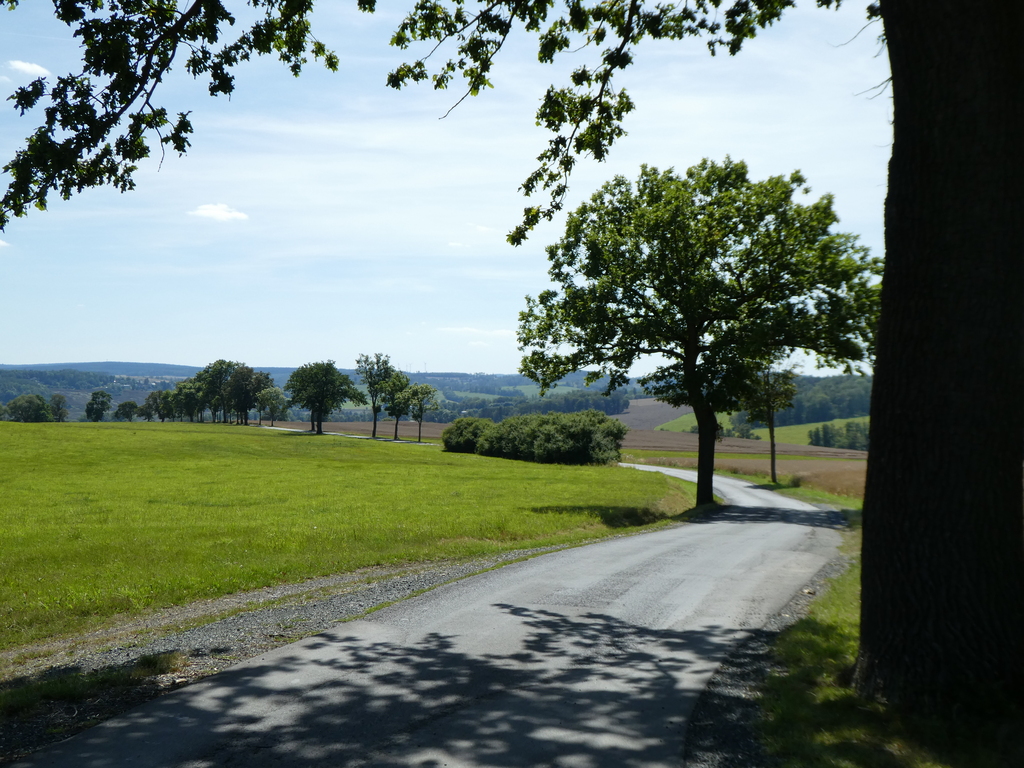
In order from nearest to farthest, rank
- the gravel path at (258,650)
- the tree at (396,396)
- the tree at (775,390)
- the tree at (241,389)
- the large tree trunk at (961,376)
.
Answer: the large tree trunk at (961,376), the gravel path at (258,650), the tree at (775,390), the tree at (396,396), the tree at (241,389)

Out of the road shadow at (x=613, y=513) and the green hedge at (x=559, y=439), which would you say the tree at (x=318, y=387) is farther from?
the road shadow at (x=613, y=513)

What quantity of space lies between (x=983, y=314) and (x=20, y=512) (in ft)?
89.0

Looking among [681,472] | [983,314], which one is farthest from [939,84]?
[681,472]

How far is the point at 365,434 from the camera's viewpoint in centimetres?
12506

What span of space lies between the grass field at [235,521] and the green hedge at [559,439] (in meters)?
14.6

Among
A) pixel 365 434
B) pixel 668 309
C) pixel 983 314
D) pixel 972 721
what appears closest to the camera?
pixel 972 721

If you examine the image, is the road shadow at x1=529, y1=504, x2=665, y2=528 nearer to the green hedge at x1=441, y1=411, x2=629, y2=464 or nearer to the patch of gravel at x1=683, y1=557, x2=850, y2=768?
the patch of gravel at x1=683, y1=557, x2=850, y2=768

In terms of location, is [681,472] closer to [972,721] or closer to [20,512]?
[20,512]

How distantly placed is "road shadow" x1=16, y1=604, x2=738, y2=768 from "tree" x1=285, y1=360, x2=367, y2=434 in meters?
105

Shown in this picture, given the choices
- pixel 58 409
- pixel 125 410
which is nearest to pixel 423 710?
pixel 125 410

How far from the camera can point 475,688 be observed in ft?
21.7

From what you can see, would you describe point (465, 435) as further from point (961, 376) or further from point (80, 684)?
point (961, 376)

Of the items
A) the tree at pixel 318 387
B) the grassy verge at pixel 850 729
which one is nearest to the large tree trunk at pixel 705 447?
the grassy verge at pixel 850 729

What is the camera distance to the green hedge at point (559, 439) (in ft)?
213
